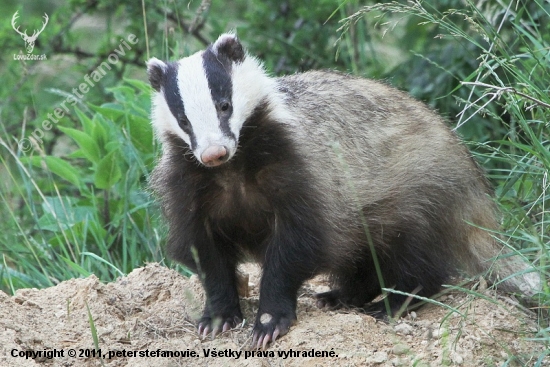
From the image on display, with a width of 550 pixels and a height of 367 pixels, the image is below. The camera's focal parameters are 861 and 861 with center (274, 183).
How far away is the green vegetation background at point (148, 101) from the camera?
4133 mm

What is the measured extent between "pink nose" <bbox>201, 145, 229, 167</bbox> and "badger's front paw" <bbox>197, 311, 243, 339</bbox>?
0.73m

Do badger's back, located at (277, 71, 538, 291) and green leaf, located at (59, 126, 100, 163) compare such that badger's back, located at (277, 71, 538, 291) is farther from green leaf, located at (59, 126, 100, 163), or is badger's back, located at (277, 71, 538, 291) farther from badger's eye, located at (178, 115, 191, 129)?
green leaf, located at (59, 126, 100, 163)

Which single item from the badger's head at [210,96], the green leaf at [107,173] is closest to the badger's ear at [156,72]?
the badger's head at [210,96]

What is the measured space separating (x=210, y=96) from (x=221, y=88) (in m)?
0.09

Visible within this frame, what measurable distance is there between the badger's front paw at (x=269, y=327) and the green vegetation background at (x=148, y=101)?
1.06 meters

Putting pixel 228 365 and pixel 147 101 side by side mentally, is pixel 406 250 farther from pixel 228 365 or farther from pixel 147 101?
pixel 147 101

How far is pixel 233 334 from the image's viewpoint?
3811 mm

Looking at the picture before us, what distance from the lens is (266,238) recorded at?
3979 mm

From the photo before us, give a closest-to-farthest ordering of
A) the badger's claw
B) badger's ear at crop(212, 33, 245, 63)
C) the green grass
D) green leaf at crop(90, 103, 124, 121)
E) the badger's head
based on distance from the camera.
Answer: the badger's head < the badger's claw < badger's ear at crop(212, 33, 245, 63) < the green grass < green leaf at crop(90, 103, 124, 121)

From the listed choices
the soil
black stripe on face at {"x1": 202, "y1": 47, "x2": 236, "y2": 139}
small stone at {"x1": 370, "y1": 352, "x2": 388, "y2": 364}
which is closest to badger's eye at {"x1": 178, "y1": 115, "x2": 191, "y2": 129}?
black stripe on face at {"x1": 202, "y1": 47, "x2": 236, "y2": 139}

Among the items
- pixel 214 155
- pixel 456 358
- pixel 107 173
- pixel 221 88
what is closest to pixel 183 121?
pixel 221 88

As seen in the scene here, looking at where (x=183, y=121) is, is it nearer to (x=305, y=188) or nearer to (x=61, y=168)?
(x=305, y=188)

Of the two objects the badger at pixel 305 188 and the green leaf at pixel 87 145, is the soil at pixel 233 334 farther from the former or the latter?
the green leaf at pixel 87 145

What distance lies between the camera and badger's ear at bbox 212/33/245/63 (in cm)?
397
